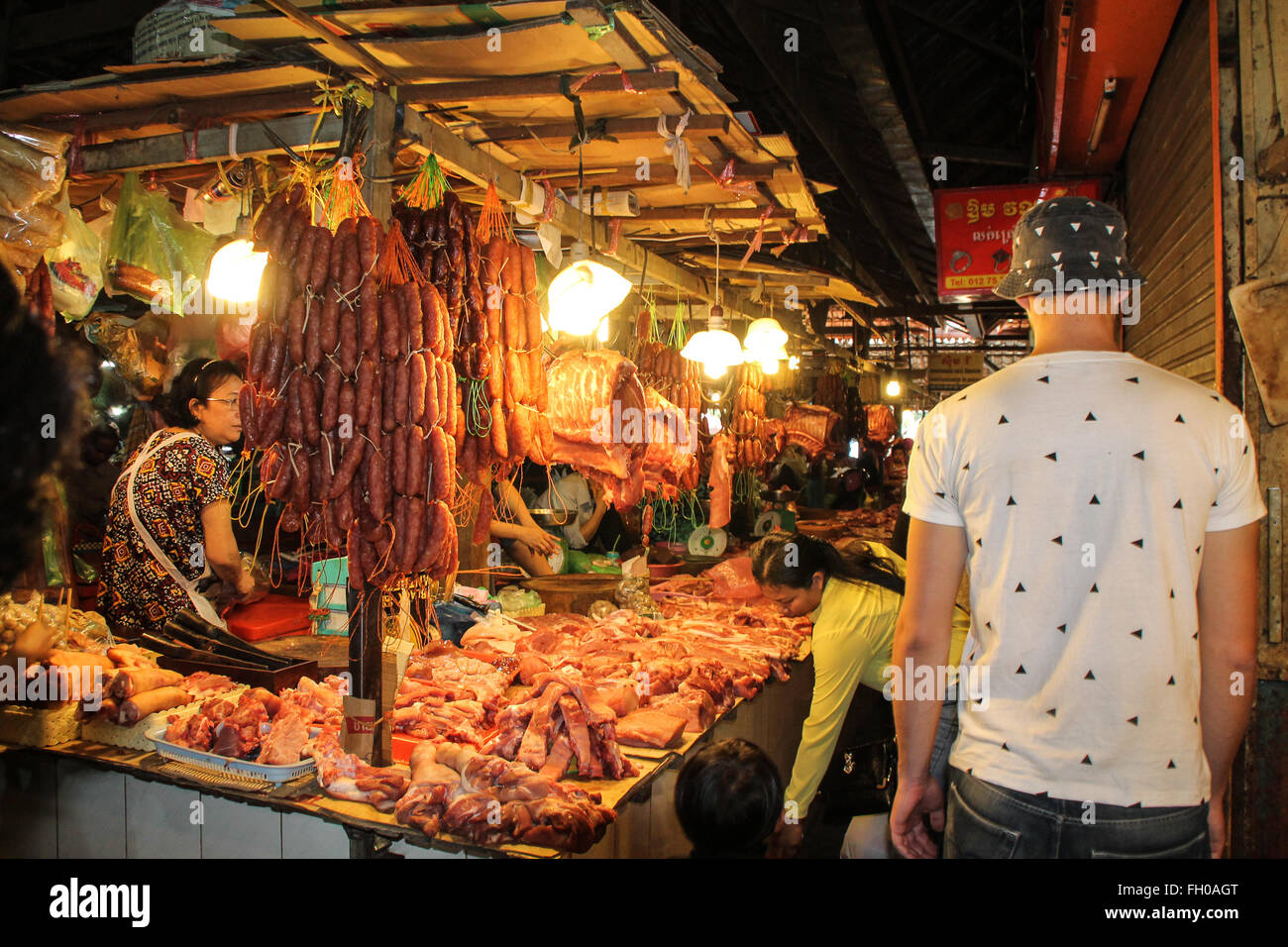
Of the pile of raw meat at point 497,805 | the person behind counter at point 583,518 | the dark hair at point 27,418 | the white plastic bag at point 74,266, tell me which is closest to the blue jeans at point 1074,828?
the pile of raw meat at point 497,805

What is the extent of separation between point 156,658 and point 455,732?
1635 millimetres

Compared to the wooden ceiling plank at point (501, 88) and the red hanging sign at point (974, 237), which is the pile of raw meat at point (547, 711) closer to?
the wooden ceiling plank at point (501, 88)

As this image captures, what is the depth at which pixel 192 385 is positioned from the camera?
4.73m

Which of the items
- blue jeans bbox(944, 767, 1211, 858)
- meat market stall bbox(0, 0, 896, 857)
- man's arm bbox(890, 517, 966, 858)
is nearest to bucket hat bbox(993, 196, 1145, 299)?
man's arm bbox(890, 517, 966, 858)

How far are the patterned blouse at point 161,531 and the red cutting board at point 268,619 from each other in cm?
54

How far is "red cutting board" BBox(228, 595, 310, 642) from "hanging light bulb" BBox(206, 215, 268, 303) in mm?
2004

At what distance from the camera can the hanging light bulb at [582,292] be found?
447 cm

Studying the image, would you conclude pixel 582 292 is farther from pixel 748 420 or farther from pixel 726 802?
pixel 748 420

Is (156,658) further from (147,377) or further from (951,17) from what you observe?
(951,17)

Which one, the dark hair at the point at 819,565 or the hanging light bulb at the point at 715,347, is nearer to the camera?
the dark hair at the point at 819,565

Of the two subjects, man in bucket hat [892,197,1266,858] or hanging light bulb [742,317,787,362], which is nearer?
man in bucket hat [892,197,1266,858]

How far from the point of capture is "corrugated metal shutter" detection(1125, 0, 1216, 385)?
4258 mm

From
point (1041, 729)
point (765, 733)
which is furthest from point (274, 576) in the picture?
point (1041, 729)

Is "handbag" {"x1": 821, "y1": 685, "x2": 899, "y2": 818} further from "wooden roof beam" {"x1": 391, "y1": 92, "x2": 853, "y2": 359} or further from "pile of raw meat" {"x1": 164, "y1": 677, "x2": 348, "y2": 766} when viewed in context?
"wooden roof beam" {"x1": 391, "y1": 92, "x2": 853, "y2": 359}
